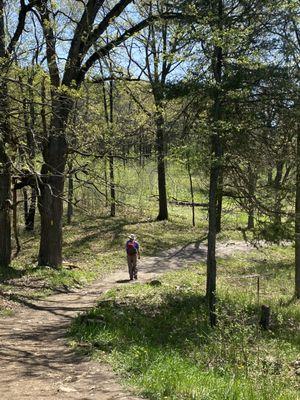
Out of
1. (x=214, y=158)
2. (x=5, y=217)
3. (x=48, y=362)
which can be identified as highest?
(x=214, y=158)

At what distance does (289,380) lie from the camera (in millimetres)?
7250

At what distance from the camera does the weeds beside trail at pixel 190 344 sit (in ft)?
19.3

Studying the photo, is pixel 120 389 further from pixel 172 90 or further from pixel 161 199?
pixel 161 199

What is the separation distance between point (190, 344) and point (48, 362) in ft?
9.74

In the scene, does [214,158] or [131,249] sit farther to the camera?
[131,249]

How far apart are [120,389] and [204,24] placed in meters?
8.14

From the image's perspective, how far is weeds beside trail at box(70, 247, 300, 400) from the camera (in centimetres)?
589

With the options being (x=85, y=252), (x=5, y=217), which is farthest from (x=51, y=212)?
(x=85, y=252)

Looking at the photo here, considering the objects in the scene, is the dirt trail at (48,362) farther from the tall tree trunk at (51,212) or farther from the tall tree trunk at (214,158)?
the tall tree trunk at (51,212)

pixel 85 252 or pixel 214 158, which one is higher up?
pixel 214 158

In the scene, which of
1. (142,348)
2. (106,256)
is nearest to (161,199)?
(106,256)

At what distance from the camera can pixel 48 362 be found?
7219 mm

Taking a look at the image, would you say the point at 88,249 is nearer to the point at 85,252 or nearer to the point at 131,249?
the point at 85,252

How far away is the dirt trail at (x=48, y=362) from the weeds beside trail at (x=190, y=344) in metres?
0.31
